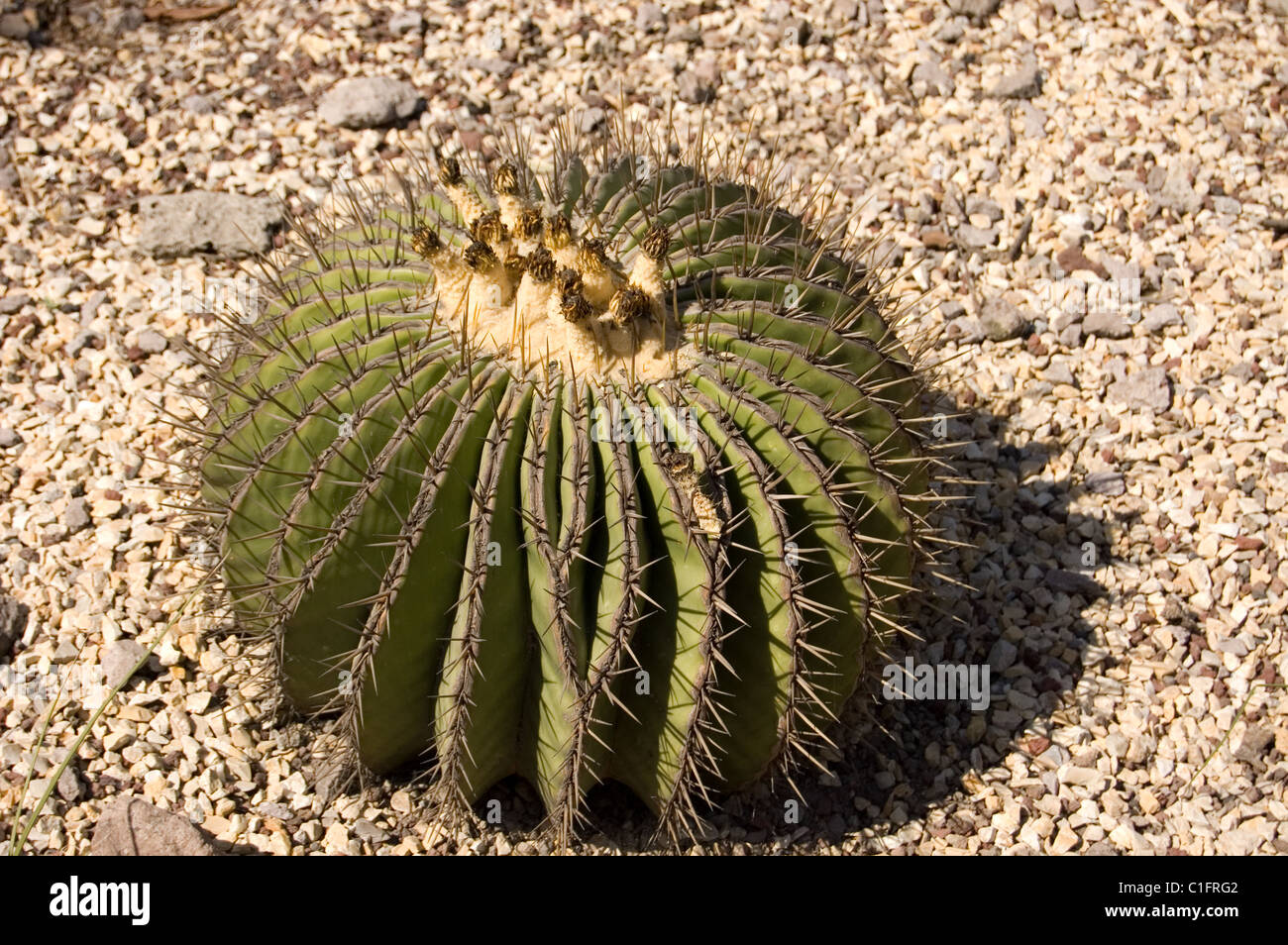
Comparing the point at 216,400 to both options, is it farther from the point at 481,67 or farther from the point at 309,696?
the point at 481,67

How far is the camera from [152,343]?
196 inches

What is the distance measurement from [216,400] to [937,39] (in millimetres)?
4119

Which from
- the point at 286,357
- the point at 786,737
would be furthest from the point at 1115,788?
the point at 286,357

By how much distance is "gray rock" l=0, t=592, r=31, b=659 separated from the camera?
4027mm

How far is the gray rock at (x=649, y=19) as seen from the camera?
6.26 meters

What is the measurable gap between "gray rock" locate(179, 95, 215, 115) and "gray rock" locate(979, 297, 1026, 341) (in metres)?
3.54

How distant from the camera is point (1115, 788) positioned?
12.7 feet

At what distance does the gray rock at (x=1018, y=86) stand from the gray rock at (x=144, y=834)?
4.64 meters

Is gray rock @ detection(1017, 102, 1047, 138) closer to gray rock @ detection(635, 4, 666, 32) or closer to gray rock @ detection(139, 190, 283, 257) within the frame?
gray rock @ detection(635, 4, 666, 32)

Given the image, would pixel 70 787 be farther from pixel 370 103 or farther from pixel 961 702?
pixel 370 103

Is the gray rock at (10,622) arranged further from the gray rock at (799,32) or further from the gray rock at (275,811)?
the gray rock at (799,32)

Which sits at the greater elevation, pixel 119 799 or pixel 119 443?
pixel 119 443

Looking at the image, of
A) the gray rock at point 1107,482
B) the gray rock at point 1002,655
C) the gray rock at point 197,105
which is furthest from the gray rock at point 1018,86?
the gray rock at point 197,105

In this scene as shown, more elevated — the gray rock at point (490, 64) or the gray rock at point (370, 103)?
the gray rock at point (490, 64)
